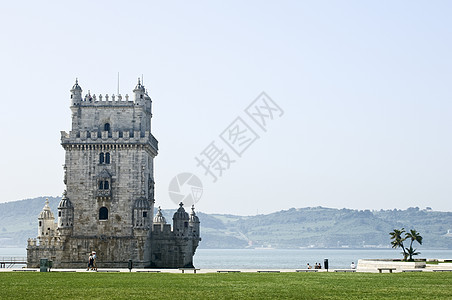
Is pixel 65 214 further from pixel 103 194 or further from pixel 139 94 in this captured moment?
pixel 139 94

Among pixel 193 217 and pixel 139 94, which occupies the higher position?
pixel 139 94

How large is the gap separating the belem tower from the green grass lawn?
94.6 ft

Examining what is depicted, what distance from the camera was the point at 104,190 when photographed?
82.9 meters

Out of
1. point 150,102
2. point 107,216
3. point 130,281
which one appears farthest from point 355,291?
point 150,102

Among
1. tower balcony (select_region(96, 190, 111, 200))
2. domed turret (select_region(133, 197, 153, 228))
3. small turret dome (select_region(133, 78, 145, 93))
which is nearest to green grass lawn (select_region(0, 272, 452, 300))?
domed turret (select_region(133, 197, 153, 228))

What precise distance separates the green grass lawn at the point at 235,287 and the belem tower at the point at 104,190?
94.6 ft

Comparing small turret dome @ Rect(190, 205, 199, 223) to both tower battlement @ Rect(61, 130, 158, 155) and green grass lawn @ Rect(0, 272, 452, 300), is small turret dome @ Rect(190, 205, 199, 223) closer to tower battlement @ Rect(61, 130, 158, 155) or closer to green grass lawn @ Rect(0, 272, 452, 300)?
tower battlement @ Rect(61, 130, 158, 155)

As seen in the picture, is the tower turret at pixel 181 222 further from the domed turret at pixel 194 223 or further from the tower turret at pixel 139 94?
the tower turret at pixel 139 94

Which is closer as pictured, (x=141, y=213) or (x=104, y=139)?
(x=141, y=213)

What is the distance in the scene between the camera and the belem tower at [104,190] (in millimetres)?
82688

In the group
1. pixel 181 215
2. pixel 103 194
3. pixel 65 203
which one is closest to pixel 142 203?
pixel 103 194

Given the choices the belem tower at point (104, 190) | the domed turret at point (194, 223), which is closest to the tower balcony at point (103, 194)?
the belem tower at point (104, 190)

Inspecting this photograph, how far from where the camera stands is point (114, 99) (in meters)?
85.9

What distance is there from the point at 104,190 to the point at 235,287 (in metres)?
41.6
